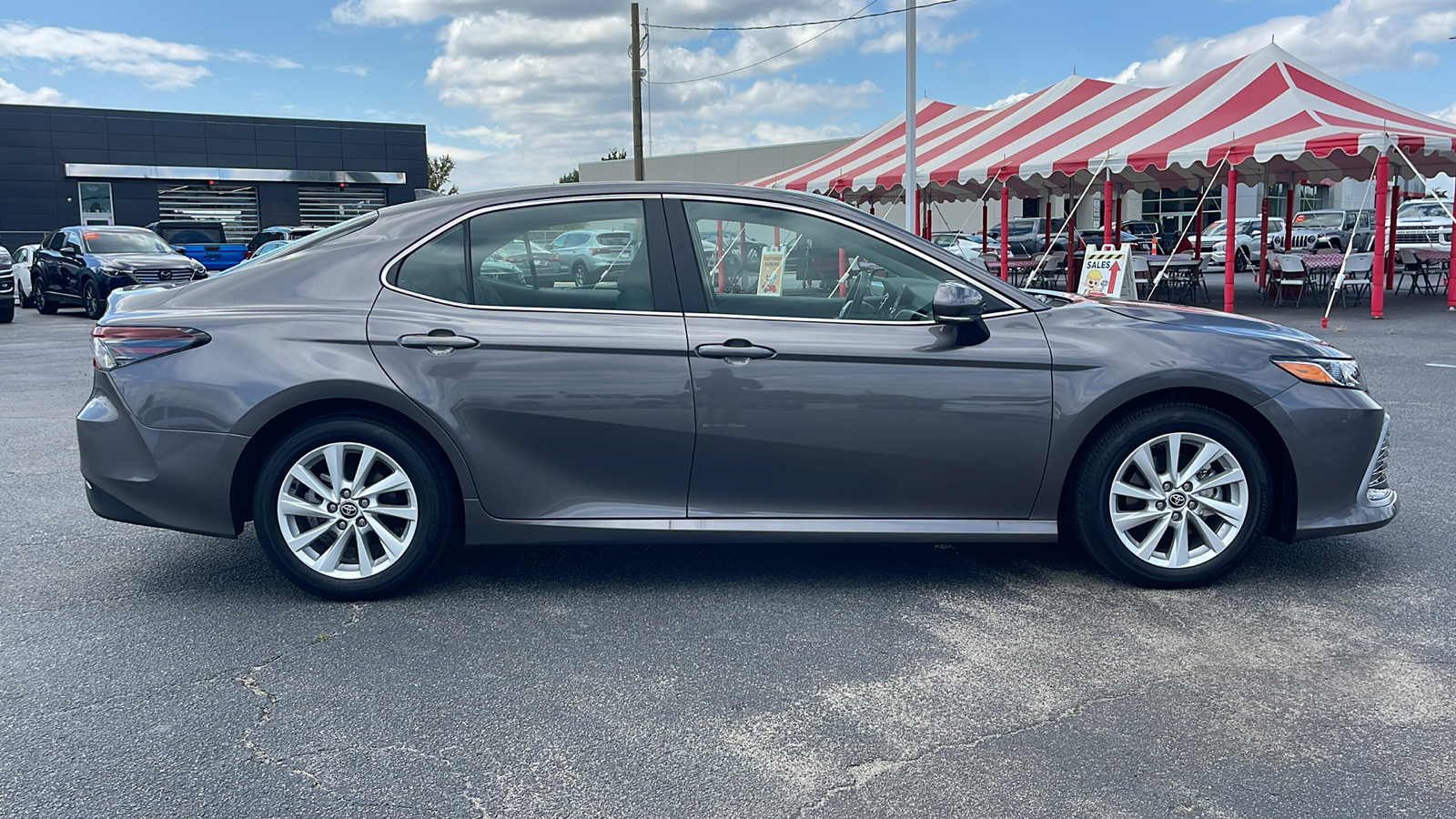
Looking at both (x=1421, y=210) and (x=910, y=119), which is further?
(x=1421, y=210)

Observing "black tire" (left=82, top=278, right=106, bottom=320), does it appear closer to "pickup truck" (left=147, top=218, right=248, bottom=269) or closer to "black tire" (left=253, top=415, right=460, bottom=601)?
"pickup truck" (left=147, top=218, right=248, bottom=269)

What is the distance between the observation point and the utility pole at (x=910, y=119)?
1891cm

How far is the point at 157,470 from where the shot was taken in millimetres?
4250

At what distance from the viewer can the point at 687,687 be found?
3549 mm

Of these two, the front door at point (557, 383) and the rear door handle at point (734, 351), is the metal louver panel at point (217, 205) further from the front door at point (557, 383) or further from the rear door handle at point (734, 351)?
the rear door handle at point (734, 351)

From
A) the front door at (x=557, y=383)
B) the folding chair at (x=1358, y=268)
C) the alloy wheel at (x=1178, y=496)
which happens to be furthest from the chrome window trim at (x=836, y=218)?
the folding chair at (x=1358, y=268)

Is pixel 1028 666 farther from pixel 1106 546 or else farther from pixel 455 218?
pixel 455 218

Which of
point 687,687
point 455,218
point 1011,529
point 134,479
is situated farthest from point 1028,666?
point 134,479

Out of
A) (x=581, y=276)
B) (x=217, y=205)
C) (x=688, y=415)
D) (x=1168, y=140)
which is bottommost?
(x=688, y=415)

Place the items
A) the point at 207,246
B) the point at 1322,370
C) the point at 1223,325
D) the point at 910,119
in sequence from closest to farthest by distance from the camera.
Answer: the point at 1322,370 < the point at 1223,325 < the point at 910,119 < the point at 207,246

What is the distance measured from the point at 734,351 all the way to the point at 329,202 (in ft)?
149

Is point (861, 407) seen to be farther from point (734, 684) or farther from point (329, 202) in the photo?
point (329, 202)

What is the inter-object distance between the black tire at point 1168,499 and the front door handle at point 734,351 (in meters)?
1.27

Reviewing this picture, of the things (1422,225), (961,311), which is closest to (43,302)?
(961,311)
